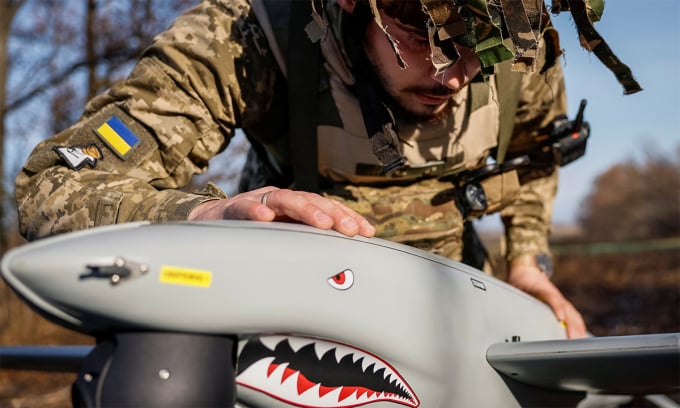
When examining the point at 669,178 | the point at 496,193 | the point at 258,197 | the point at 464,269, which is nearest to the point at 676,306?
the point at 496,193

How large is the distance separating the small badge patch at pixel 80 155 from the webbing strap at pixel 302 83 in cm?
59

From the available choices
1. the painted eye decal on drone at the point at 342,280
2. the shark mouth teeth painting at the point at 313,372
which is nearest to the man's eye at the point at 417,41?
the painted eye decal on drone at the point at 342,280

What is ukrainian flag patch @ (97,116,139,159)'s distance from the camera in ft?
5.62

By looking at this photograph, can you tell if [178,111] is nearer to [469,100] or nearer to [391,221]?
[391,221]

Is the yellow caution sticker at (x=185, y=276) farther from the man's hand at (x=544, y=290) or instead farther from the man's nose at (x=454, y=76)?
the man's hand at (x=544, y=290)

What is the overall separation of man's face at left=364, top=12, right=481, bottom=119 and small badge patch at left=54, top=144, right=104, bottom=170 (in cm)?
82

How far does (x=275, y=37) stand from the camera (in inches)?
78.2

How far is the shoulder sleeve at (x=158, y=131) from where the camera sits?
151 cm

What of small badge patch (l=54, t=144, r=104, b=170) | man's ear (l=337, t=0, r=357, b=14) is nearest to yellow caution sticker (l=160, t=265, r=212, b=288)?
small badge patch (l=54, t=144, r=104, b=170)

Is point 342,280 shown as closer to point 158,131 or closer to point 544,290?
point 158,131

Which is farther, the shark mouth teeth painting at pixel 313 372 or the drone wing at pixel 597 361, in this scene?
the drone wing at pixel 597 361

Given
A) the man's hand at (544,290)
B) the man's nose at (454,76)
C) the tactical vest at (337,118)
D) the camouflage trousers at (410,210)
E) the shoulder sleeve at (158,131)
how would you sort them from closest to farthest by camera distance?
the shoulder sleeve at (158,131), the man's nose at (454,76), the tactical vest at (337,118), the camouflage trousers at (410,210), the man's hand at (544,290)

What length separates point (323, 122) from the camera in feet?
6.64

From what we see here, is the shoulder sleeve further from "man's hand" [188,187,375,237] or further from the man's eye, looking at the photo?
the man's eye
